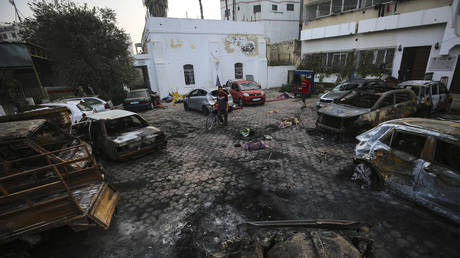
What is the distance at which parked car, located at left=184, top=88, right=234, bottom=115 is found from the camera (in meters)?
11.2

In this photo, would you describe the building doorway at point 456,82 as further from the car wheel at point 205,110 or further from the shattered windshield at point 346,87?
the car wheel at point 205,110

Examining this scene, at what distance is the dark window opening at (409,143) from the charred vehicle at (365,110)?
258 cm

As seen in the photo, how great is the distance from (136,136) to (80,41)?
11.7 meters

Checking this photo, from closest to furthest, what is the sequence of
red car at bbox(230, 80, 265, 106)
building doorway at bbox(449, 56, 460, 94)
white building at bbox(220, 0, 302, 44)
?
1. building doorway at bbox(449, 56, 460, 94)
2. red car at bbox(230, 80, 265, 106)
3. white building at bbox(220, 0, 302, 44)

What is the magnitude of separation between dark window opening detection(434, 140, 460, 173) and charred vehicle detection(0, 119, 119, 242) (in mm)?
5573

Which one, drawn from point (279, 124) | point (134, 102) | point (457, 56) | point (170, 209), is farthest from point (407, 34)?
point (134, 102)

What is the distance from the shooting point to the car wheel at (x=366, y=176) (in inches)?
168

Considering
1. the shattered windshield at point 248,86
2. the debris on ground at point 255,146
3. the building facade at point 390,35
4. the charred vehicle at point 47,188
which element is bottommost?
the debris on ground at point 255,146

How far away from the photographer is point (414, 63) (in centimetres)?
1404

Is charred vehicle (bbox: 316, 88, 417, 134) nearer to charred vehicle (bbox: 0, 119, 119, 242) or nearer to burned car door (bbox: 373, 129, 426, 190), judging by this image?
burned car door (bbox: 373, 129, 426, 190)

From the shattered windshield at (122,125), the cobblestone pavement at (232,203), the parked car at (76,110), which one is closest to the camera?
the cobblestone pavement at (232,203)

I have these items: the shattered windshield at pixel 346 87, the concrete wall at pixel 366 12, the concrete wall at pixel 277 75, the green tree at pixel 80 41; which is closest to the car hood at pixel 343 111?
the shattered windshield at pixel 346 87

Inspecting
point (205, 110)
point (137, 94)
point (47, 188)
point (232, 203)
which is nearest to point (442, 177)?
point (232, 203)

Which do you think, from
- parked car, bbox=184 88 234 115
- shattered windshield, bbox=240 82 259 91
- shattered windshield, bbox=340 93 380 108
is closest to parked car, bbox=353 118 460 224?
shattered windshield, bbox=340 93 380 108
